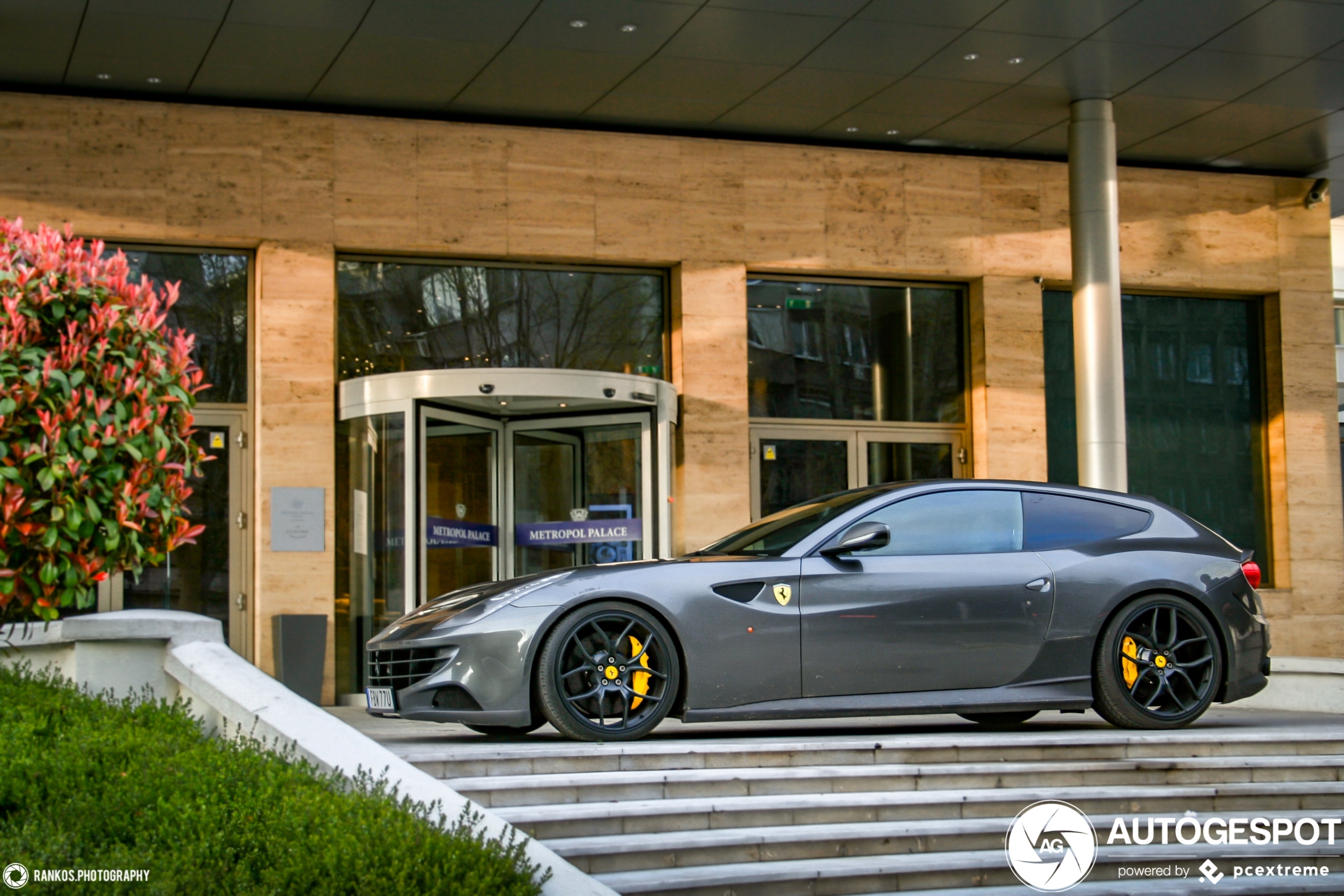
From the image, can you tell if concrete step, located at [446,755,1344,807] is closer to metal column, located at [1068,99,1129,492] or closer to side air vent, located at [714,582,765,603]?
side air vent, located at [714,582,765,603]

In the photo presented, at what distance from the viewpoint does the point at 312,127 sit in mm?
13688

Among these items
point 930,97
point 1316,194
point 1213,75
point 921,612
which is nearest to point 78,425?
point 921,612

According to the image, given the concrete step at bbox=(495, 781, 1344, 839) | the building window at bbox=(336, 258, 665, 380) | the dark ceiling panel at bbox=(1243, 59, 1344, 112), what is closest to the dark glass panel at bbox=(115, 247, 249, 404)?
the building window at bbox=(336, 258, 665, 380)

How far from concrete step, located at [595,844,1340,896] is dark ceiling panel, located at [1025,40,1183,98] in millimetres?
8697

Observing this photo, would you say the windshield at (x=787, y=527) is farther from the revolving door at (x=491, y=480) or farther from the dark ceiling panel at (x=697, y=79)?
the dark ceiling panel at (x=697, y=79)

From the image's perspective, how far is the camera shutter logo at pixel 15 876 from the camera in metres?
4.41

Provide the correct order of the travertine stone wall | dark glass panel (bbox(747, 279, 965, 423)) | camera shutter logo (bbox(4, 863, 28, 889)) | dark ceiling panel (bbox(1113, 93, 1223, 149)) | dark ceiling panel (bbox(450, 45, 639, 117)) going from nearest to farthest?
camera shutter logo (bbox(4, 863, 28, 889)) < dark ceiling panel (bbox(450, 45, 639, 117)) < the travertine stone wall < dark ceiling panel (bbox(1113, 93, 1223, 149)) < dark glass panel (bbox(747, 279, 965, 423))

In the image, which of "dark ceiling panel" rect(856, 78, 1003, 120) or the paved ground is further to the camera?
"dark ceiling panel" rect(856, 78, 1003, 120)

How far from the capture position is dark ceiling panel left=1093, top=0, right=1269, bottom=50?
11711 mm

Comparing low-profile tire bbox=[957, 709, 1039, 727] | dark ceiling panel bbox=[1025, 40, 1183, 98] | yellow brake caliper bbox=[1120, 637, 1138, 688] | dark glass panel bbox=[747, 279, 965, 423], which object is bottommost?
low-profile tire bbox=[957, 709, 1039, 727]

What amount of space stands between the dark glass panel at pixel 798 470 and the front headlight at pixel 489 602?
309 inches

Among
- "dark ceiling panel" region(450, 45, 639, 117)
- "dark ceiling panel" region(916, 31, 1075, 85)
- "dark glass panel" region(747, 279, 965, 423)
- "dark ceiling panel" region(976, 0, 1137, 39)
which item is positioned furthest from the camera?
"dark glass panel" region(747, 279, 965, 423)

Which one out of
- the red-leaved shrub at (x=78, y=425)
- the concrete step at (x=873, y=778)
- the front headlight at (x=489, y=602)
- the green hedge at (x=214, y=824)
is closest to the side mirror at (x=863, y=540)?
the concrete step at (x=873, y=778)

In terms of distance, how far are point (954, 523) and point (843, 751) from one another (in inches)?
63.9
